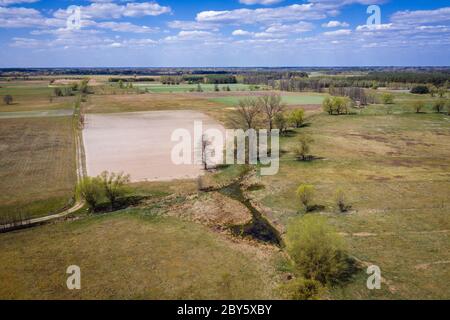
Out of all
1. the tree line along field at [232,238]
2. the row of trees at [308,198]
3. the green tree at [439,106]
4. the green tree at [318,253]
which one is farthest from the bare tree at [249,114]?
the green tree at [439,106]

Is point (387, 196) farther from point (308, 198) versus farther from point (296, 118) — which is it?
point (296, 118)

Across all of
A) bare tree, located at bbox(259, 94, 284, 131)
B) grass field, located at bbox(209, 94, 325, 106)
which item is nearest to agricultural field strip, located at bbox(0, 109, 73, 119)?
grass field, located at bbox(209, 94, 325, 106)

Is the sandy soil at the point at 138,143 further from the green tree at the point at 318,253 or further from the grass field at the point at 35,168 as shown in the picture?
the green tree at the point at 318,253

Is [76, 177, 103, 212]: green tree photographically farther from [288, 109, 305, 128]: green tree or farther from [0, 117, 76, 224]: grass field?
[288, 109, 305, 128]: green tree

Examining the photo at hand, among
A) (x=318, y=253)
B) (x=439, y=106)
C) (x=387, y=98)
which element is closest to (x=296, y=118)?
(x=439, y=106)

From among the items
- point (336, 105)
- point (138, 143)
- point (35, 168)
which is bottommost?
point (35, 168)
